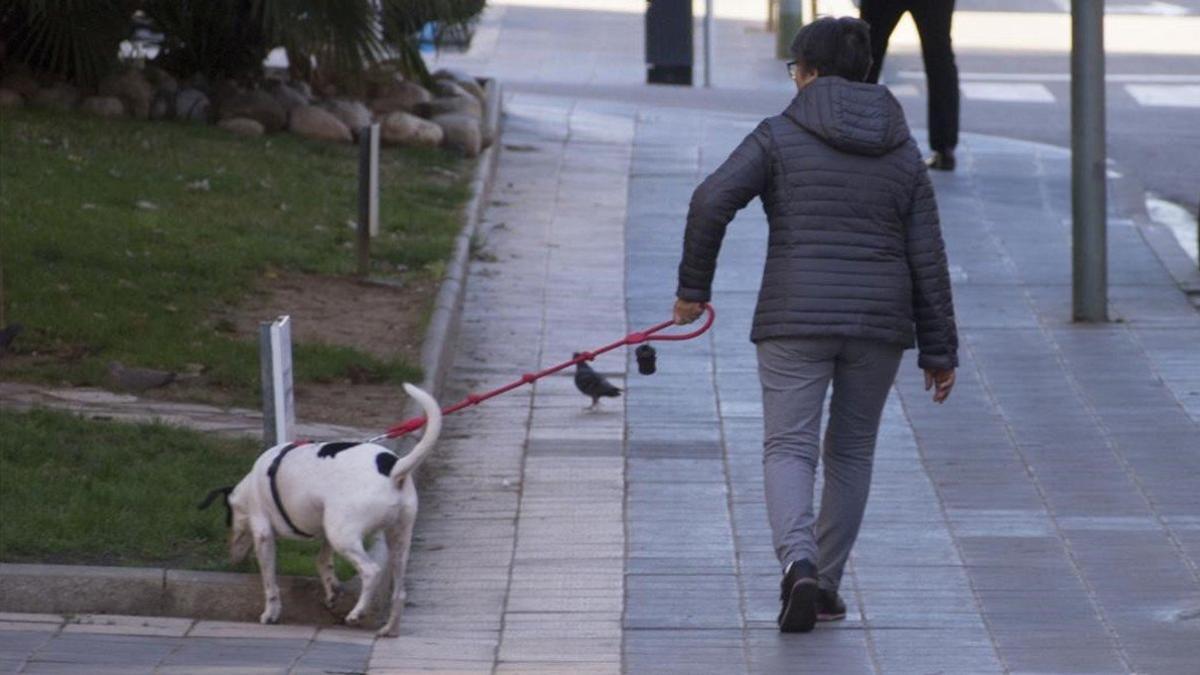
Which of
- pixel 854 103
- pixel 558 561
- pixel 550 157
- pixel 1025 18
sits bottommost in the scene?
pixel 1025 18

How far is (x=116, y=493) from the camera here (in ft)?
22.4

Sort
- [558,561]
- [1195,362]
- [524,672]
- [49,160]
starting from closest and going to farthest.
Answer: [524,672] → [558,561] → [1195,362] → [49,160]

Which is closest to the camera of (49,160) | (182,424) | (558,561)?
(558,561)

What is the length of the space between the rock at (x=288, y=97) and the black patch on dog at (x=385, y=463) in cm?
940

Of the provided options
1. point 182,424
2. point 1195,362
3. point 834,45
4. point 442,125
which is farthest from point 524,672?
point 442,125

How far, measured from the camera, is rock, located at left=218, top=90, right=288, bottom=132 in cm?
1471

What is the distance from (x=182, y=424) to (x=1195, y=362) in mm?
4359

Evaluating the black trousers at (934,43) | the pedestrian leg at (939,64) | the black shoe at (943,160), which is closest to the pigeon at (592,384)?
the black trousers at (934,43)

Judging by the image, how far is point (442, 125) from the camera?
1488cm

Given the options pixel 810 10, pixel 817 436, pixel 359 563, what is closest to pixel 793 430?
pixel 817 436

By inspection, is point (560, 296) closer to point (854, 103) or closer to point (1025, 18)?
point (854, 103)

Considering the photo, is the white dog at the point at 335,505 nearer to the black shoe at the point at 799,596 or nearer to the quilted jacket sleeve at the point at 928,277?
the black shoe at the point at 799,596

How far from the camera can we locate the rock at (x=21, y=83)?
46.9 ft

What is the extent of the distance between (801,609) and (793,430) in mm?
510
